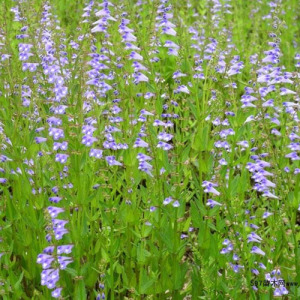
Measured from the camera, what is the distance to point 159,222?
12.0 ft

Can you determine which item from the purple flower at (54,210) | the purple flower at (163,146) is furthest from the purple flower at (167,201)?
the purple flower at (54,210)

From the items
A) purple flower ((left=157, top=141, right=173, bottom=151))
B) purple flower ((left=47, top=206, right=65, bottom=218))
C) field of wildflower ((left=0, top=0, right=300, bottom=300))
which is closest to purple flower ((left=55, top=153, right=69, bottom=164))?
field of wildflower ((left=0, top=0, right=300, bottom=300))

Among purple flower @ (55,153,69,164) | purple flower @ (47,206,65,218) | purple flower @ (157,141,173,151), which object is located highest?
purple flower @ (157,141,173,151)

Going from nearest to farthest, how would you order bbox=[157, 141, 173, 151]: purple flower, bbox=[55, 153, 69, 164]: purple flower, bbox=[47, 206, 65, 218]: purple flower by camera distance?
bbox=[47, 206, 65, 218]: purple flower, bbox=[55, 153, 69, 164]: purple flower, bbox=[157, 141, 173, 151]: purple flower

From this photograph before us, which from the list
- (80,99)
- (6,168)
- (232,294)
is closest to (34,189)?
(6,168)

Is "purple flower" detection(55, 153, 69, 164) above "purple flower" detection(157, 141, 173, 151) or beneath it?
beneath

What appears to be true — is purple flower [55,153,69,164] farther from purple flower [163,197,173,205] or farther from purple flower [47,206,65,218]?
purple flower [163,197,173,205]

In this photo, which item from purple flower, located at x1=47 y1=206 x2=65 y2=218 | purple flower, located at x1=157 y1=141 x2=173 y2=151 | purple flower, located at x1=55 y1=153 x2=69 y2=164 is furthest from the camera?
purple flower, located at x1=157 y1=141 x2=173 y2=151

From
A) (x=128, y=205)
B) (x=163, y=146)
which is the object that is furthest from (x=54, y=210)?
(x=163, y=146)

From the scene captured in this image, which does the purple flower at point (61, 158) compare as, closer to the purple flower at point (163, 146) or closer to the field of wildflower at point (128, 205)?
the field of wildflower at point (128, 205)

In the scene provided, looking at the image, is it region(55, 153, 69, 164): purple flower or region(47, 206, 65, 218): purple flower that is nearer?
region(47, 206, 65, 218): purple flower

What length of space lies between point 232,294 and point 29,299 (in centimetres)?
139

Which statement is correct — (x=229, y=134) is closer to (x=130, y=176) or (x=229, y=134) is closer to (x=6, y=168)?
(x=130, y=176)

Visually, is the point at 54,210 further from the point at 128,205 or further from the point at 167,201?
the point at 167,201
